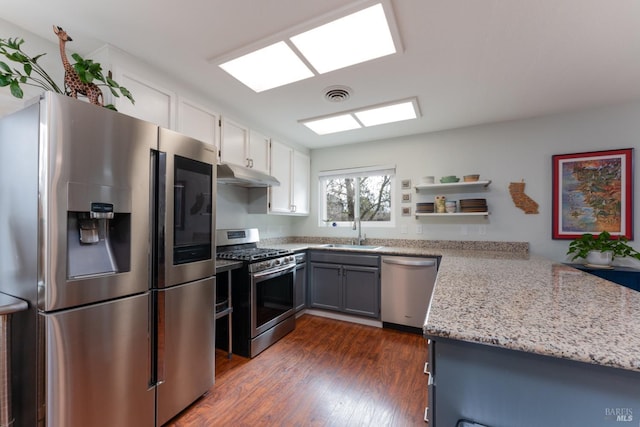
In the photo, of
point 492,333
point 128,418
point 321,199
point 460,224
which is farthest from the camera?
point 321,199

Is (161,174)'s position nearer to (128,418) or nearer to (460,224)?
(128,418)

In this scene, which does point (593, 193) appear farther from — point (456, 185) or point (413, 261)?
point (413, 261)

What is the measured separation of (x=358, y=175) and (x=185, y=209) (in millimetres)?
2718

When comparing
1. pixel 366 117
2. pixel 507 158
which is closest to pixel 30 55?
pixel 366 117

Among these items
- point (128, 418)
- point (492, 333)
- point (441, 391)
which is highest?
point (492, 333)

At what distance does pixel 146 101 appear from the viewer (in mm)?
1934

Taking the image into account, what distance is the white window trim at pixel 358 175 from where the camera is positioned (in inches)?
145

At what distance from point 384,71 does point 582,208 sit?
2.57m

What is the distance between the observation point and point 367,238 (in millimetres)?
3779

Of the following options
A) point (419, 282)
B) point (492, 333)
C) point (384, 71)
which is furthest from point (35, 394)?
point (419, 282)

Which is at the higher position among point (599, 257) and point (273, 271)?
point (599, 257)

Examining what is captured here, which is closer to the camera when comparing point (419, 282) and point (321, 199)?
point (419, 282)

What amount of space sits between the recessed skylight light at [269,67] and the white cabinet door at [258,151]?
0.80 meters

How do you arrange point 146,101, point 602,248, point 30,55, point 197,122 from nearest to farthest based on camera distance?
point 30,55, point 146,101, point 197,122, point 602,248
